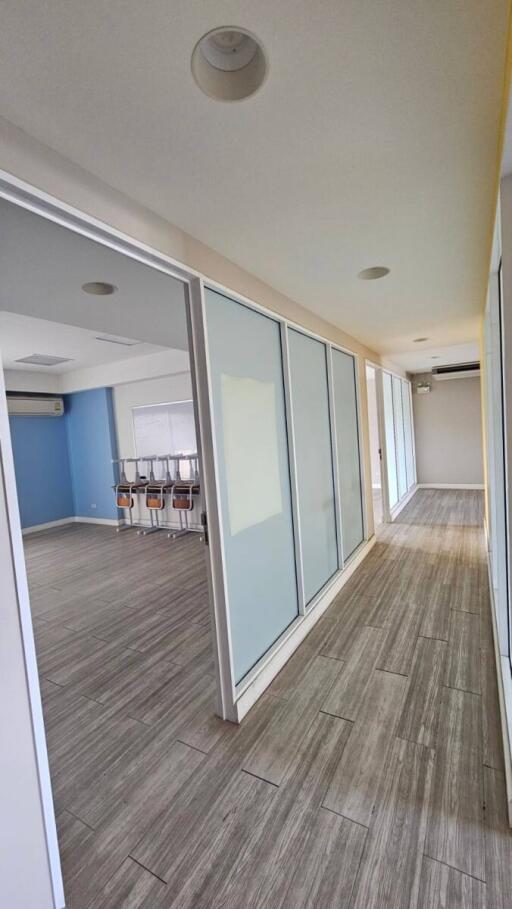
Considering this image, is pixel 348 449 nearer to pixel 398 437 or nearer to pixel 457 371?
pixel 398 437

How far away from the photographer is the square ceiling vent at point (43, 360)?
217 inches

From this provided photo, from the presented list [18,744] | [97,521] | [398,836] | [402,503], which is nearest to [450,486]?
[402,503]

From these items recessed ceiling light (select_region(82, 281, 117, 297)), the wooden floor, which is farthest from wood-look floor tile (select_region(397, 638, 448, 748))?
recessed ceiling light (select_region(82, 281, 117, 297))

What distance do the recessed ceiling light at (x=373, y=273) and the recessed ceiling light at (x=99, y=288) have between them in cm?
160

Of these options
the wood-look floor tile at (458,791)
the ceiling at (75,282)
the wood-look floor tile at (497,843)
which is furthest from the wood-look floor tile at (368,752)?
the ceiling at (75,282)

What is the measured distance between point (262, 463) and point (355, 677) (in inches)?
53.9

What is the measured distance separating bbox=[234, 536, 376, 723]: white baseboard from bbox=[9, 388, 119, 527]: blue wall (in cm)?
496

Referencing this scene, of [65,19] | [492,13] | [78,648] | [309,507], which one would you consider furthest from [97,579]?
[492,13]

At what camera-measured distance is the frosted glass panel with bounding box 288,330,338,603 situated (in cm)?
294

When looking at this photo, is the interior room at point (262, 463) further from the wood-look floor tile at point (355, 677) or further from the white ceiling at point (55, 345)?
the white ceiling at point (55, 345)

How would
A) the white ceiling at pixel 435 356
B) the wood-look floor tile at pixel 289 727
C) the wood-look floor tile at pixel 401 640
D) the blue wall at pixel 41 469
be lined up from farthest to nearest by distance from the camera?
1. the blue wall at pixel 41 469
2. the white ceiling at pixel 435 356
3. the wood-look floor tile at pixel 401 640
4. the wood-look floor tile at pixel 289 727

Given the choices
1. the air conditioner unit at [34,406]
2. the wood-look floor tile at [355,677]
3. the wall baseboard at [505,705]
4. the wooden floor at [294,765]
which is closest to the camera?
the wooden floor at [294,765]

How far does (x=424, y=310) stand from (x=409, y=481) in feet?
15.2

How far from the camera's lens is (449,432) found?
779cm
